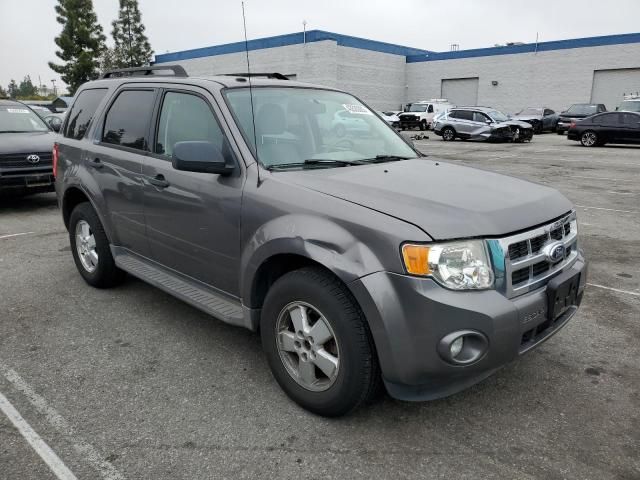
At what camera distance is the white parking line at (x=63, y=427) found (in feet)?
7.97

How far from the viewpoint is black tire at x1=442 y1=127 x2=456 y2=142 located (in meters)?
24.9

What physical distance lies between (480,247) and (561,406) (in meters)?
1.22

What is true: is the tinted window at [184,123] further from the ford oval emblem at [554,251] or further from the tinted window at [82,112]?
the ford oval emblem at [554,251]

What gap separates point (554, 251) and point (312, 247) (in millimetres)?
1268

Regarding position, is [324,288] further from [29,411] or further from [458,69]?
[458,69]

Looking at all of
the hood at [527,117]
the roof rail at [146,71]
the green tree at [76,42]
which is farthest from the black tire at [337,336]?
the green tree at [76,42]

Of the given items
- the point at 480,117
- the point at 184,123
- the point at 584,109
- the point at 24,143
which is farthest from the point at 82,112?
the point at 584,109

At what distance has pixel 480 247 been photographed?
2.44m

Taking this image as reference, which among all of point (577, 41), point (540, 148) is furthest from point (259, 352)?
point (577, 41)

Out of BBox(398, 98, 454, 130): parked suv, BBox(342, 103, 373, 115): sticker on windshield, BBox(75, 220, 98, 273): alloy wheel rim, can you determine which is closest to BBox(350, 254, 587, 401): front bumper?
BBox(342, 103, 373, 115): sticker on windshield

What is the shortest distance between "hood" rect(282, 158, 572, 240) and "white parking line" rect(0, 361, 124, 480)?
5.51ft

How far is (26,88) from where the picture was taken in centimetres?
11406

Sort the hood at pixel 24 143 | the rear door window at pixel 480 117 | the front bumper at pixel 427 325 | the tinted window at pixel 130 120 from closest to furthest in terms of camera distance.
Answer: the front bumper at pixel 427 325
the tinted window at pixel 130 120
the hood at pixel 24 143
the rear door window at pixel 480 117

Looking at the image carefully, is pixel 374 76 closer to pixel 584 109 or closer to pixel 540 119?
pixel 540 119
